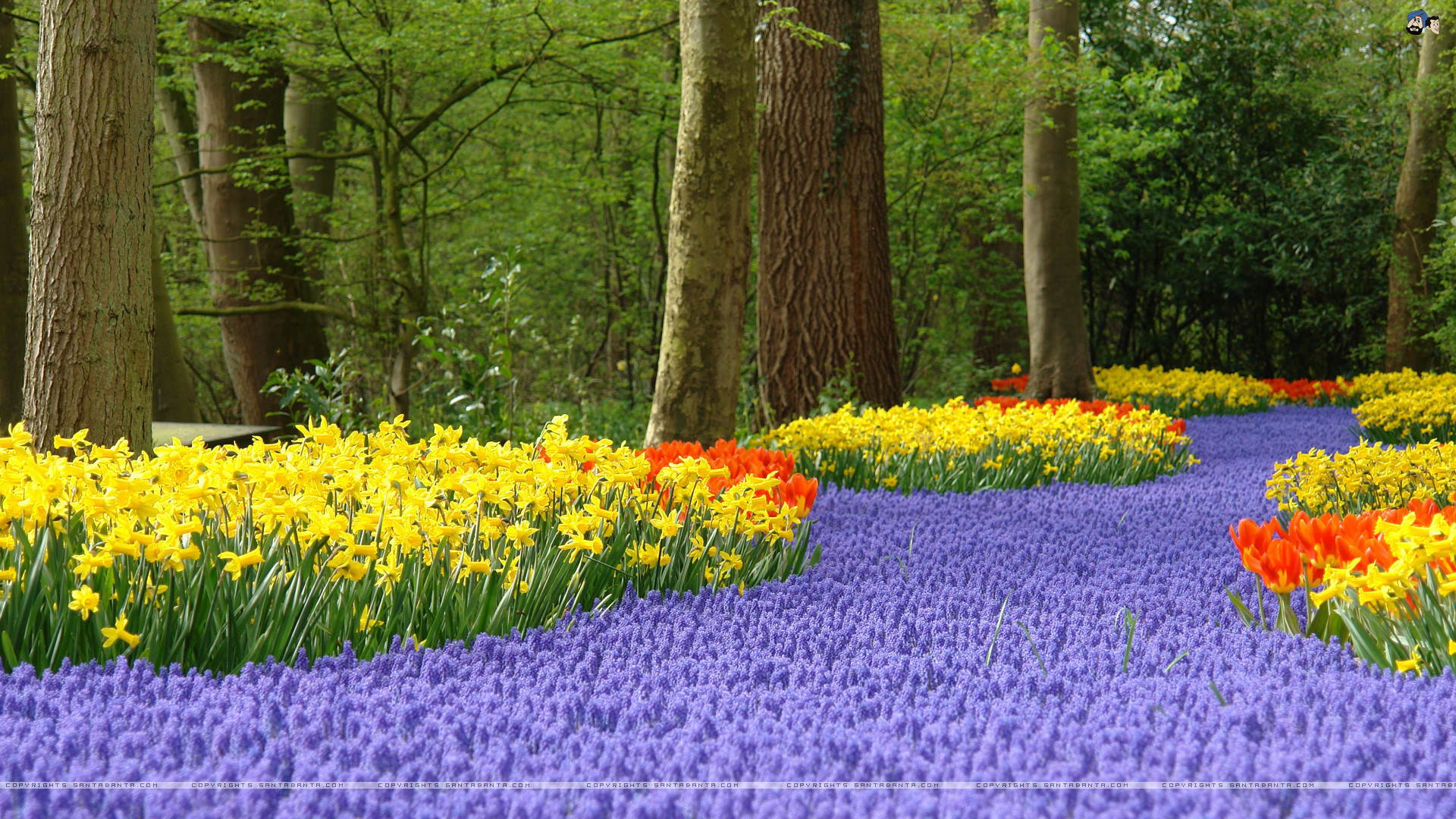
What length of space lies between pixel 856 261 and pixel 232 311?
15.4ft

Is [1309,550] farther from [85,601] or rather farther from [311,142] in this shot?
[311,142]

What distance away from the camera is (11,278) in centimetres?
625

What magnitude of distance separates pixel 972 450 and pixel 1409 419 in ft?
13.9

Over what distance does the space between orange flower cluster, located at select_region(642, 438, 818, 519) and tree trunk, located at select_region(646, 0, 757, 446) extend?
1.16 ft

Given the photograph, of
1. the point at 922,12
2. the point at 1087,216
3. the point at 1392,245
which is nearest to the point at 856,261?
the point at 922,12

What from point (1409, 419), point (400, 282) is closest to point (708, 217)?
point (400, 282)

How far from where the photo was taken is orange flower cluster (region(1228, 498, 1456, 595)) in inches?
93.9

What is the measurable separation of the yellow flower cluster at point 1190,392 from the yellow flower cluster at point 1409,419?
84.0 inches

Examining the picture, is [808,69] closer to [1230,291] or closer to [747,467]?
[747,467]

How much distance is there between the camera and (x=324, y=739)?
1.63m

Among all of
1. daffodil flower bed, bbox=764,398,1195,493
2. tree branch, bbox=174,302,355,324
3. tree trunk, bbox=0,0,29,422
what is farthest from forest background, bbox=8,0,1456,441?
daffodil flower bed, bbox=764,398,1195,493

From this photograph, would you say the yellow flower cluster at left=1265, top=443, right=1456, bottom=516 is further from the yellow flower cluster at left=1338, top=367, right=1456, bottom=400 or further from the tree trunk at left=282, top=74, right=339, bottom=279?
the tree trunk at left=282, top=74, right=339, bottom=279

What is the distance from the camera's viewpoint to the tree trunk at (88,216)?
127 inches

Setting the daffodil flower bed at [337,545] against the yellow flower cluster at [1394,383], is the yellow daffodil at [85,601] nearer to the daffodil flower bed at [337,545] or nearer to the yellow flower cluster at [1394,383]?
the daffodil flower bed at [337,545]
